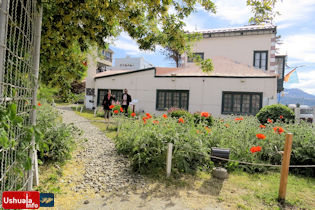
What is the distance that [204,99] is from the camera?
51.2 feet

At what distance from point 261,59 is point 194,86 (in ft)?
22.7

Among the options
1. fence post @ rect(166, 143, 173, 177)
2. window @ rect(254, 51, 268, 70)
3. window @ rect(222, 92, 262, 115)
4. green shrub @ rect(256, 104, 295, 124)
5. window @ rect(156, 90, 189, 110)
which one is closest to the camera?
fence post @ rect(166, 143, 173, 177)

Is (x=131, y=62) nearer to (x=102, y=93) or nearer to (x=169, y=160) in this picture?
(x=102, y=93)

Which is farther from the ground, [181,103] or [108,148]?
[181,103]

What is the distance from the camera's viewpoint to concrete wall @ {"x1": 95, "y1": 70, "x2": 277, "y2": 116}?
1445 cm

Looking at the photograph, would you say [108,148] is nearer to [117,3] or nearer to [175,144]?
[175,144]

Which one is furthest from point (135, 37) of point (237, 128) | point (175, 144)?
point (237, 128)

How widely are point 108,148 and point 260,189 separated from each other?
3822mm

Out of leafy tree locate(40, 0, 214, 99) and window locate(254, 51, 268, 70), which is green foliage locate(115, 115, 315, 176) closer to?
leafy tree locate(40, 0, 214, 99)

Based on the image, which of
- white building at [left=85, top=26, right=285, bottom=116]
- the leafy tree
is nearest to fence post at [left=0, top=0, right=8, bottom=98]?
the leafy tree

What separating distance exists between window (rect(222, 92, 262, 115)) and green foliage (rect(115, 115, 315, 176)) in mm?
8930

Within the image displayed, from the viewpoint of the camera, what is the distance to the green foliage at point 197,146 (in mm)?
4367

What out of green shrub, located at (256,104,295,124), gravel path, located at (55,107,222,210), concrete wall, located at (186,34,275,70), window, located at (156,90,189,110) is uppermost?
concrete wall, located at (186,34,275,70)

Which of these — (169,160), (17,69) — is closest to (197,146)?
(169,160)
